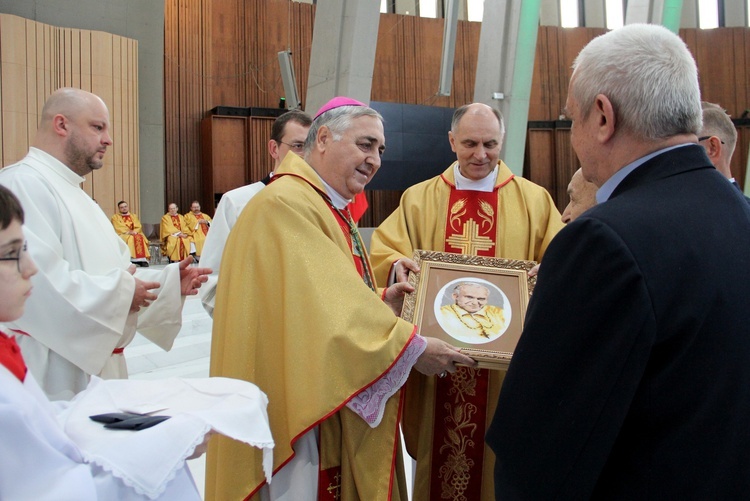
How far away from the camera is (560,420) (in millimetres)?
1084

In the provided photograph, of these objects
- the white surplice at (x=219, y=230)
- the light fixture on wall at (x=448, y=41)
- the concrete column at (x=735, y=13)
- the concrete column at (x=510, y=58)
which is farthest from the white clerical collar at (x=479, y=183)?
the concrete column at (x=735, y=13)

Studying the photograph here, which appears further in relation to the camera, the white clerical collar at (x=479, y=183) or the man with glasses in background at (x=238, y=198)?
the man with glasses in background at (x=238, y=198)

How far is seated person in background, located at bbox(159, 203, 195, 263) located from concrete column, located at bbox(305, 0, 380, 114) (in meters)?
7.38

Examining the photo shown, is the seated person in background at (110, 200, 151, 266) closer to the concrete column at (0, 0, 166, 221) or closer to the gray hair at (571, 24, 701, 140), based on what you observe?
the concrete column at (0, 0, 166, 221)

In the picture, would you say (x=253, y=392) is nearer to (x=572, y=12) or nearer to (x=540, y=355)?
(x=540, y=355)

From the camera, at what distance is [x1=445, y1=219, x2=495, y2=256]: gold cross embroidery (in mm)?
3082

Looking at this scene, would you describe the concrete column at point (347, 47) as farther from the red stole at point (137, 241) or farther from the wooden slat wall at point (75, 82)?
the wooden slat wall at point (75, 82)

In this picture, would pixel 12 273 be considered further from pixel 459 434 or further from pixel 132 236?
pixel 132 236

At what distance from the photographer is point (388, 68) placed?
17688 mm

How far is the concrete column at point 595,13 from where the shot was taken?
1836cm

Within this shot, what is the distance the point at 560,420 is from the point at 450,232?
81.8 inches

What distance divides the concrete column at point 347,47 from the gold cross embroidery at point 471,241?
17.3 feet

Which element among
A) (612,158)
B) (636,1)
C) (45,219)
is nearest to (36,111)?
(636,1)

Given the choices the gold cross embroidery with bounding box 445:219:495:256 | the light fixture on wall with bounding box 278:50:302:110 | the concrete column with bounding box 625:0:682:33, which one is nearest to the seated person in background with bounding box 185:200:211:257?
the light fixture on wall with bounding box 278:50:302:110
